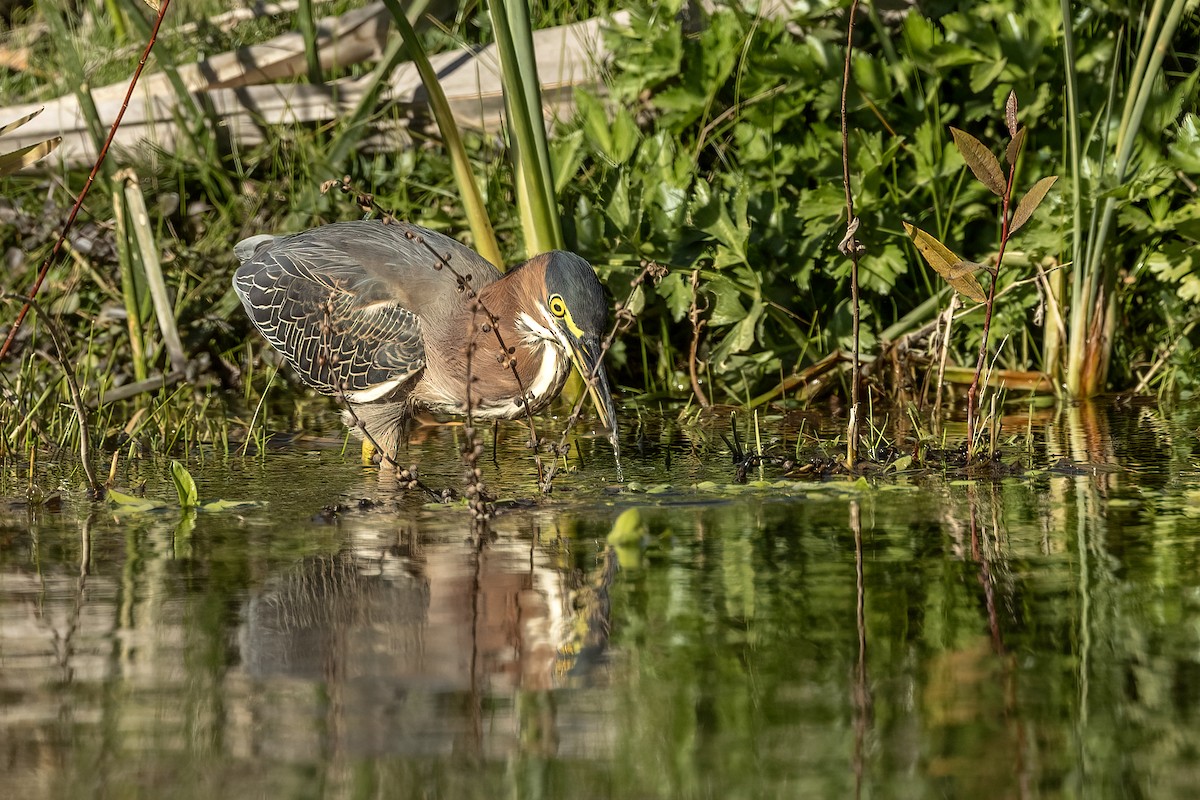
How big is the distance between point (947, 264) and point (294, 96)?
13.6 ft

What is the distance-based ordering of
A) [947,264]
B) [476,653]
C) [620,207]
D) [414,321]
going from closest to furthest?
1. [476,653]
2. [947,264]
3. [414,321]
4. [620,207]

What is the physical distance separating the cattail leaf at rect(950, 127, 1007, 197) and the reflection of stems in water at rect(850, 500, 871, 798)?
125cm

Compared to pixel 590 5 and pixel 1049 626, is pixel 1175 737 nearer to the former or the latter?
pixel 1049 626

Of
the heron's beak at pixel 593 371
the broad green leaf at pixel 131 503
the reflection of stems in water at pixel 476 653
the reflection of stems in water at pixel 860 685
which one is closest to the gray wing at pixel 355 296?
the heron's beak at pixel 593 371

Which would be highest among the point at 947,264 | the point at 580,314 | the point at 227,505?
the point at 947,264

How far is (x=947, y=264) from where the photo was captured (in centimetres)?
468

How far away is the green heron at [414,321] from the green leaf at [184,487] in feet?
1.89

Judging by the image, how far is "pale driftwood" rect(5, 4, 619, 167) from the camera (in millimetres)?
7500

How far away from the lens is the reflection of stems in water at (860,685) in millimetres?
2361

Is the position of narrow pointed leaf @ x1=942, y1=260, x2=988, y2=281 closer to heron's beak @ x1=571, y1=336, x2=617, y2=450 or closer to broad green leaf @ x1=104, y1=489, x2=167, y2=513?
heron's beak @ x1=571, y1=336, x2=617, y2=450

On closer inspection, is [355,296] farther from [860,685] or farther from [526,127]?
[860,685]

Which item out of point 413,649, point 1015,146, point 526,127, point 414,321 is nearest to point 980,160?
point 1015,146

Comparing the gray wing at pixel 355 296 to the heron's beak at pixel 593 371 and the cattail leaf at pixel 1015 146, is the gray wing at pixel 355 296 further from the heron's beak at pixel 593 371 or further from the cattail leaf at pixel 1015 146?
the cattail leaf at pixel 1015 146

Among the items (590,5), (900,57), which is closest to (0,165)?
(900,57)
